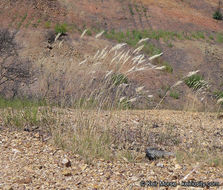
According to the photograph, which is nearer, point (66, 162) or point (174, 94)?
point (66, 162)

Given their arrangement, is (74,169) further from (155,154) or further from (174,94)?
(174,94)

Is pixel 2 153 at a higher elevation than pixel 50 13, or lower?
higher

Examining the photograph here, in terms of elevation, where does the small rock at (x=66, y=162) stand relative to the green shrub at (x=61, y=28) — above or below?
above

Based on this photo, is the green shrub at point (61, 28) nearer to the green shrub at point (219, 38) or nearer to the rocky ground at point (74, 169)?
the green shrub at point (219, 38)

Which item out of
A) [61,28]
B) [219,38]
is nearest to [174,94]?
[61,28]

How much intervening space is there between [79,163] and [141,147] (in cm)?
100

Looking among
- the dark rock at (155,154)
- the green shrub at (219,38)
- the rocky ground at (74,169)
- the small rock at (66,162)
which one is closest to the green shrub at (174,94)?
the rocky ground at (74,169)

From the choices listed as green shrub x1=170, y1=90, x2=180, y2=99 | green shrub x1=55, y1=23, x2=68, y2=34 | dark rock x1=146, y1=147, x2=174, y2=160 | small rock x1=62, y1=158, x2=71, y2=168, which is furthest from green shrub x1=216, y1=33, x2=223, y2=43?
small rock x1=62, y1=158, x2=71, y2=168

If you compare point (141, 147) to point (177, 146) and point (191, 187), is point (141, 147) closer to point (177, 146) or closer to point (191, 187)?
point (177, 146)

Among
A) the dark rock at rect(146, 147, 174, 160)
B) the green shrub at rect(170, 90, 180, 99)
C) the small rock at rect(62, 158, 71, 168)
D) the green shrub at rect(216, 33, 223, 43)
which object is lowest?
the green shrub at rect(216, 33, 223, 43)

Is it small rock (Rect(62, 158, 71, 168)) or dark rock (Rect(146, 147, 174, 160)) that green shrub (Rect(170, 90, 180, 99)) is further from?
small rock (Rect(62, 158, 71, 168))

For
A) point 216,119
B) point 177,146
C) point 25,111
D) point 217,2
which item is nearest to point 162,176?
point 177,146

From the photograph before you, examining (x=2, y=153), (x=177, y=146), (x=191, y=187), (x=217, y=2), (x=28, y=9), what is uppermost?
(x=191, y=187)

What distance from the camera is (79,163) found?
359 cm
